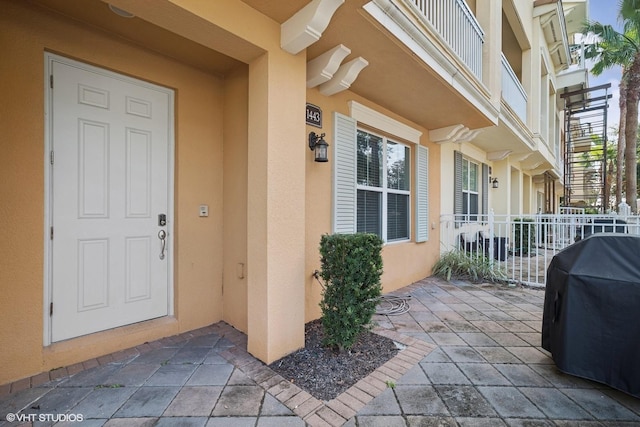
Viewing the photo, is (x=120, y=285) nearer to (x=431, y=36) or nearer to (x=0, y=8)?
(x=0, y=8)

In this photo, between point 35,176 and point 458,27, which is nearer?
point 35,176

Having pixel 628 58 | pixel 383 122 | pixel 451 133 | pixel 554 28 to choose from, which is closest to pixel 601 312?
pixel 383 122

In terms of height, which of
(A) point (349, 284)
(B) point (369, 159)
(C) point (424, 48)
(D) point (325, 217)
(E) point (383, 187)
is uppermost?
(C) point (424, 48)

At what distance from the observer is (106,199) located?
2545mm

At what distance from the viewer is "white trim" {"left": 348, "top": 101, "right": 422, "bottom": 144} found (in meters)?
3.76

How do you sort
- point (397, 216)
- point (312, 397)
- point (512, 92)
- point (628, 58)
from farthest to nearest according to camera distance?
point (628, 58) < point (512, 92) < point (397, 216) < point (312, 397)

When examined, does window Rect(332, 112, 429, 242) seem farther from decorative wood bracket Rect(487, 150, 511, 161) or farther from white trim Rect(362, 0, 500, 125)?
decorative wood bracket Rect(487, 150, 511, 161)

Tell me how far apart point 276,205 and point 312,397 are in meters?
1.45

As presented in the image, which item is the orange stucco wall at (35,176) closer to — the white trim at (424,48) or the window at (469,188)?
the white trim at (424,48)

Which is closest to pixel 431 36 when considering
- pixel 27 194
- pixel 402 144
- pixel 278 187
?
pixel 402 144

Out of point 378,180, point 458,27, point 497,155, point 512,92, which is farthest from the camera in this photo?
point 497,155

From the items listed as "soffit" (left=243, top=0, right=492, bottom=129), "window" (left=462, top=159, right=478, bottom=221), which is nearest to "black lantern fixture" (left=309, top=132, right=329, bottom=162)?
"soffit" (left=243, top=0, right=492, bottom=129)

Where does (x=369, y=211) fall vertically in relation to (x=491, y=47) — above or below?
below

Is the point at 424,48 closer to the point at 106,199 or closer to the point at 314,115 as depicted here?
the point at 314,115
